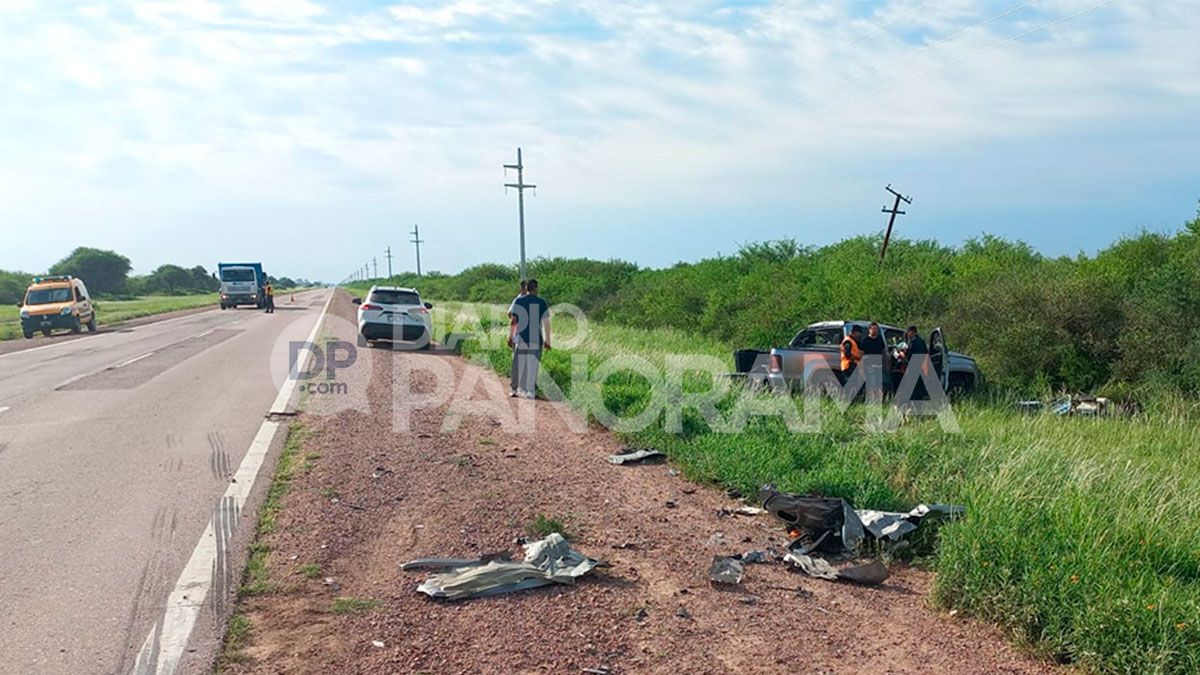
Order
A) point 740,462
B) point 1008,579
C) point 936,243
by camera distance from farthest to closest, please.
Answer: point 936,243, point 740,462, point 1008,579

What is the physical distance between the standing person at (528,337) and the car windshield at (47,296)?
81.5 feet

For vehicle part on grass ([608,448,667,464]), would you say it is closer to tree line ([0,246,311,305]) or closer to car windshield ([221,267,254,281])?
car windshield ([221,267,254,281])

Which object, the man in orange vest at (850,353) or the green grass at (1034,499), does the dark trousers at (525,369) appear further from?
the man in orange vest at (850,353)

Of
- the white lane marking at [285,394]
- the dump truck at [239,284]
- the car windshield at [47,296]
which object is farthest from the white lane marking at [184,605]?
the dump truck at [239,284]

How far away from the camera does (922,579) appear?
5.28 m

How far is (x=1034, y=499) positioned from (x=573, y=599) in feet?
10.5

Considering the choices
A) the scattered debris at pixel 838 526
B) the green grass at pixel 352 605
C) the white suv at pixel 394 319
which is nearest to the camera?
the green grass at pixel 352 605

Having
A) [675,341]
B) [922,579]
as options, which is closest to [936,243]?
[675,341]

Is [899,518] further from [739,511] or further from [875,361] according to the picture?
[875,361]

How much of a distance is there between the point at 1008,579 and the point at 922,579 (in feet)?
2.63

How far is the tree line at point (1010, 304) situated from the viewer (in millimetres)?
15750

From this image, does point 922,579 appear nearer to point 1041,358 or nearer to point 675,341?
point 1041,358

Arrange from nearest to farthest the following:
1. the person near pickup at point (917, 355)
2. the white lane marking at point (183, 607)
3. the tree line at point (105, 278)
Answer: the white lane marking at point (183, 607), the person near pickup at point (917, 355), the tree line at point (105, 278)

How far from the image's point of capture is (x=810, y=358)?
503 inches
